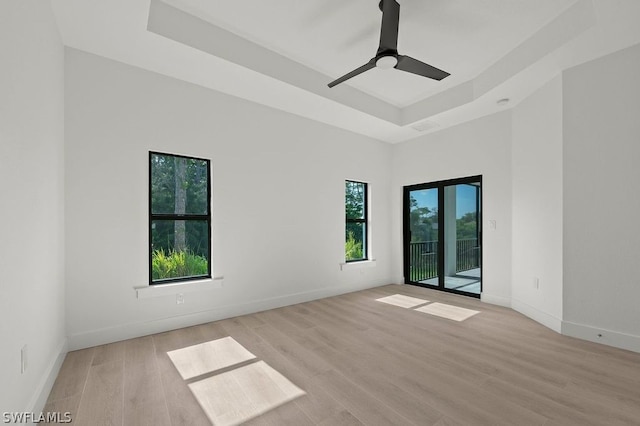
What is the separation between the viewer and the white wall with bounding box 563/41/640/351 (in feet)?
9.63

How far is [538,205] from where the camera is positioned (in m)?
3.83

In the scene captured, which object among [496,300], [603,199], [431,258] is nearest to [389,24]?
[603,199]

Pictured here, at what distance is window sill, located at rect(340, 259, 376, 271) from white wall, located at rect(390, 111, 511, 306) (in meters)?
1.94

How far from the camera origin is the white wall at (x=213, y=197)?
297cm

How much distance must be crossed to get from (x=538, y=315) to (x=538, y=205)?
4.71ft

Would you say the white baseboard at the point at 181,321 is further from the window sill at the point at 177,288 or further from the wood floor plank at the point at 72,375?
the window sill at the point at 177,288

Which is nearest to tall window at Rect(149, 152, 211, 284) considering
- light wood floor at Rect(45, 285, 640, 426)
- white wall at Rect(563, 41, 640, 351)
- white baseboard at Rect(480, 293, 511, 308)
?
light wood floor at Rect(45, 285, 640, 426)

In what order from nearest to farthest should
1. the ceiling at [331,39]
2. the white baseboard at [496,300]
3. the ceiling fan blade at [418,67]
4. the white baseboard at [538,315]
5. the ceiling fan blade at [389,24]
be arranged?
the ceiling fan blade at [389,24]
the ceiling at [331,39]
the ceiling fan blade at [418,67]
the white baseboard at [538,315]
the white baseboard at [496,300]

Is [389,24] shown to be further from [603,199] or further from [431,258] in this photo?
[431,258]

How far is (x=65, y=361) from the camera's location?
2.66 meters

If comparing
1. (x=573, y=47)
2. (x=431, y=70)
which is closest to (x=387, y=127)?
(x=431, y=70)

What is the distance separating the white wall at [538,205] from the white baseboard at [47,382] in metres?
4.88

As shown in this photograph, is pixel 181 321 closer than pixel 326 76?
Yes

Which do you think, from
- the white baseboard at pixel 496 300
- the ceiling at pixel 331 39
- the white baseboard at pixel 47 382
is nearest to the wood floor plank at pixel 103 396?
the white baseboard at pixel 47 382
